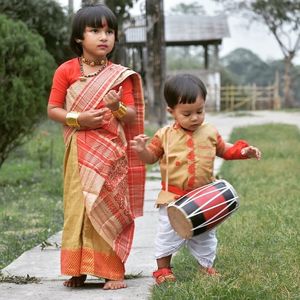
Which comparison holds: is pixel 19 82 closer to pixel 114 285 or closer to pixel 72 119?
pixel 72 119

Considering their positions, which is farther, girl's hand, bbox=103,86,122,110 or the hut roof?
the hut roof

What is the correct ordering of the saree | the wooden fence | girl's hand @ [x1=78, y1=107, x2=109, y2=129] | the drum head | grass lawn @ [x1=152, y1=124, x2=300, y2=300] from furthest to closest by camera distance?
the wooden fence < the saree < girl's hand @ [x1=78, y1=107, x2=109, y2=129] < the drum head < grass lawn @ [x1=152, y1=124, x2=300, y2=300]

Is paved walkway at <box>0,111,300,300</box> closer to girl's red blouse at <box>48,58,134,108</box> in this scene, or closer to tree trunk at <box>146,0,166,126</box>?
girl's red blouse at <box>48,58,134,108</box>

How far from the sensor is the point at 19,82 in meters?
9.51

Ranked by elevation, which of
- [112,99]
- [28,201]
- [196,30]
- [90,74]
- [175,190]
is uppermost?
[90,74]

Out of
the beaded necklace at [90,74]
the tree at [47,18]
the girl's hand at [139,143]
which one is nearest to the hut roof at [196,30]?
the tree at [47,18]

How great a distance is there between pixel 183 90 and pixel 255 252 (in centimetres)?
131

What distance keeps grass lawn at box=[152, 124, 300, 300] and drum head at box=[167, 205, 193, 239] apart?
0.26 metres

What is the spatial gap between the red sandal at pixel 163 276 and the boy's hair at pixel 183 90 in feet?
3.16

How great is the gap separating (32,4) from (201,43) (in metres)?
25.9

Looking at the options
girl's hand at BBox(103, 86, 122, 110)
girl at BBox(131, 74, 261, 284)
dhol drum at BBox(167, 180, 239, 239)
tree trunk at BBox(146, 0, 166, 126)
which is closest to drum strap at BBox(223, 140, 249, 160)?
Answer: girl at BBox(131, 74, 261, 284)

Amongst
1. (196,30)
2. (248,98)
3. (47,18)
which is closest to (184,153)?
(47,18)

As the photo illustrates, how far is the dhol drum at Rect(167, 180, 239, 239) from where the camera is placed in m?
4.29

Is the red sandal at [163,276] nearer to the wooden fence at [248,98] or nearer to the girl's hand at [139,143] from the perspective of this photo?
the girl's hand at [139,143]
